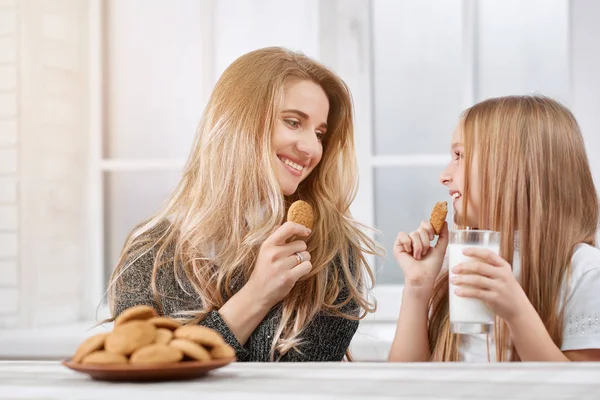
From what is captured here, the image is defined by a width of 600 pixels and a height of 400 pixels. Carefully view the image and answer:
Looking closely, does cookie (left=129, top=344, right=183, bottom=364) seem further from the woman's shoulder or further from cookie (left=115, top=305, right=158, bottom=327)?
the woman's shoulder

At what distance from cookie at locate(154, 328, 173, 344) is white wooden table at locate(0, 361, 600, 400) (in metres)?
0.05

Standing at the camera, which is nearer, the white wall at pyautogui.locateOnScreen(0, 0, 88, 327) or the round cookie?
the round cookie

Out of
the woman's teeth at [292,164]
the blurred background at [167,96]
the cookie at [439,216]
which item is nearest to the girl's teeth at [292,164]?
the woman's teeth at [292,164]

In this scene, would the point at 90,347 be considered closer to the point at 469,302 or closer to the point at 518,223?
the point at 469,302

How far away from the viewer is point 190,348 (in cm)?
101

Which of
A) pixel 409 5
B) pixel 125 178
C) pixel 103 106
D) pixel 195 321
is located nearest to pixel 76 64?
pixel 103 106

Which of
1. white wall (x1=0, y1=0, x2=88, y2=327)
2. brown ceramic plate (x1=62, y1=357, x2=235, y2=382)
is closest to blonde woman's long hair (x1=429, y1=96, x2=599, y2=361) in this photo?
brown ceramic plate (x1=62, y1=357, x2=235, y2=382)

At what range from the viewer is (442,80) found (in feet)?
9.99

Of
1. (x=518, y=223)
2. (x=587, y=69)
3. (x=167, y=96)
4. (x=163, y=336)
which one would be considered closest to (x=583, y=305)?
(x=518, y=223)

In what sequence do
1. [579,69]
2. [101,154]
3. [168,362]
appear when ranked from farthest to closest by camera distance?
1. [101,154]
2. [579,69]
3. [168,362]

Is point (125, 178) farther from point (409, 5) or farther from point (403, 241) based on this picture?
point (403, 241)

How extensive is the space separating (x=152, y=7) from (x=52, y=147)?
671 mm

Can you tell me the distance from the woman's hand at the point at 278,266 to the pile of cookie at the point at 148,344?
2.24 feet

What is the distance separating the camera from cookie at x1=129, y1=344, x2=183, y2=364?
0.99 m
